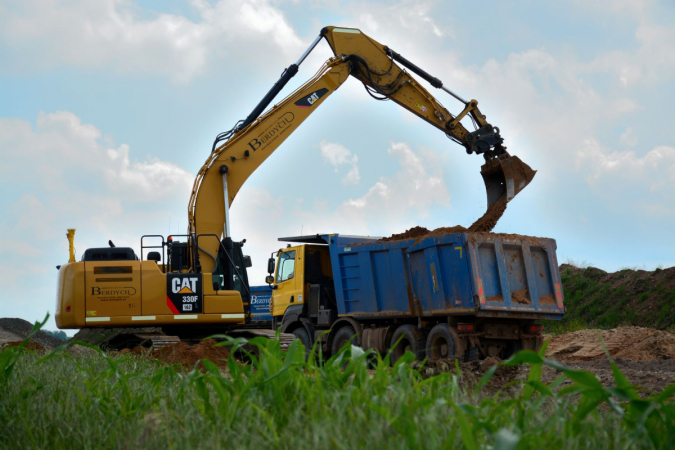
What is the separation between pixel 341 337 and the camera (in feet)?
51.9

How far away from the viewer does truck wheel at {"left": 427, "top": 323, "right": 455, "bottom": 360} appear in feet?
41.9

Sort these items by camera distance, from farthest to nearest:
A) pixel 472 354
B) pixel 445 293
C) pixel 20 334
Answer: pixel 20 334
pixel 445 293
pixel 472 354

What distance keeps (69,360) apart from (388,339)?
25.7ft

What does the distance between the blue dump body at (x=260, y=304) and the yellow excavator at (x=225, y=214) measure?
13063 millimetres

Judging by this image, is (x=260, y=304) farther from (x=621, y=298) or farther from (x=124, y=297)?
(x=124, y=297)

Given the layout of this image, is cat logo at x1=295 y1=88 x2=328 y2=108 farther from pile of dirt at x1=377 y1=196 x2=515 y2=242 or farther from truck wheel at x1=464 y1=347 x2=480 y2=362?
truck wheel at x1=464 y1=347 x2=480 y2=362

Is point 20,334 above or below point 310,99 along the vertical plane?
below

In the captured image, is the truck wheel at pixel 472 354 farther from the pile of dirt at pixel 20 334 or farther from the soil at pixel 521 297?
the pile of dirt at pixel 20 334

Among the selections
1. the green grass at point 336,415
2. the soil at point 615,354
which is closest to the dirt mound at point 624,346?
the soil at point 615,354

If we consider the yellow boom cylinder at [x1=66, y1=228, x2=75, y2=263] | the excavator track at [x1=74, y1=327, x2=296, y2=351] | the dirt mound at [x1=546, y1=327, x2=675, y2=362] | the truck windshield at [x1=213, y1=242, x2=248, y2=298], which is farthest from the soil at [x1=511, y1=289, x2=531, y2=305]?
the yellow boom cylinder at [x1=66, y1=228, x2=75, y2=263]

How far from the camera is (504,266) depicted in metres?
12.8

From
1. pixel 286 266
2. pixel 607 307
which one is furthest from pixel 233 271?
pixel 607 307

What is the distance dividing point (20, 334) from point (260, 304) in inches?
343

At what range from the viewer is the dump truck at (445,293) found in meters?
12.6
